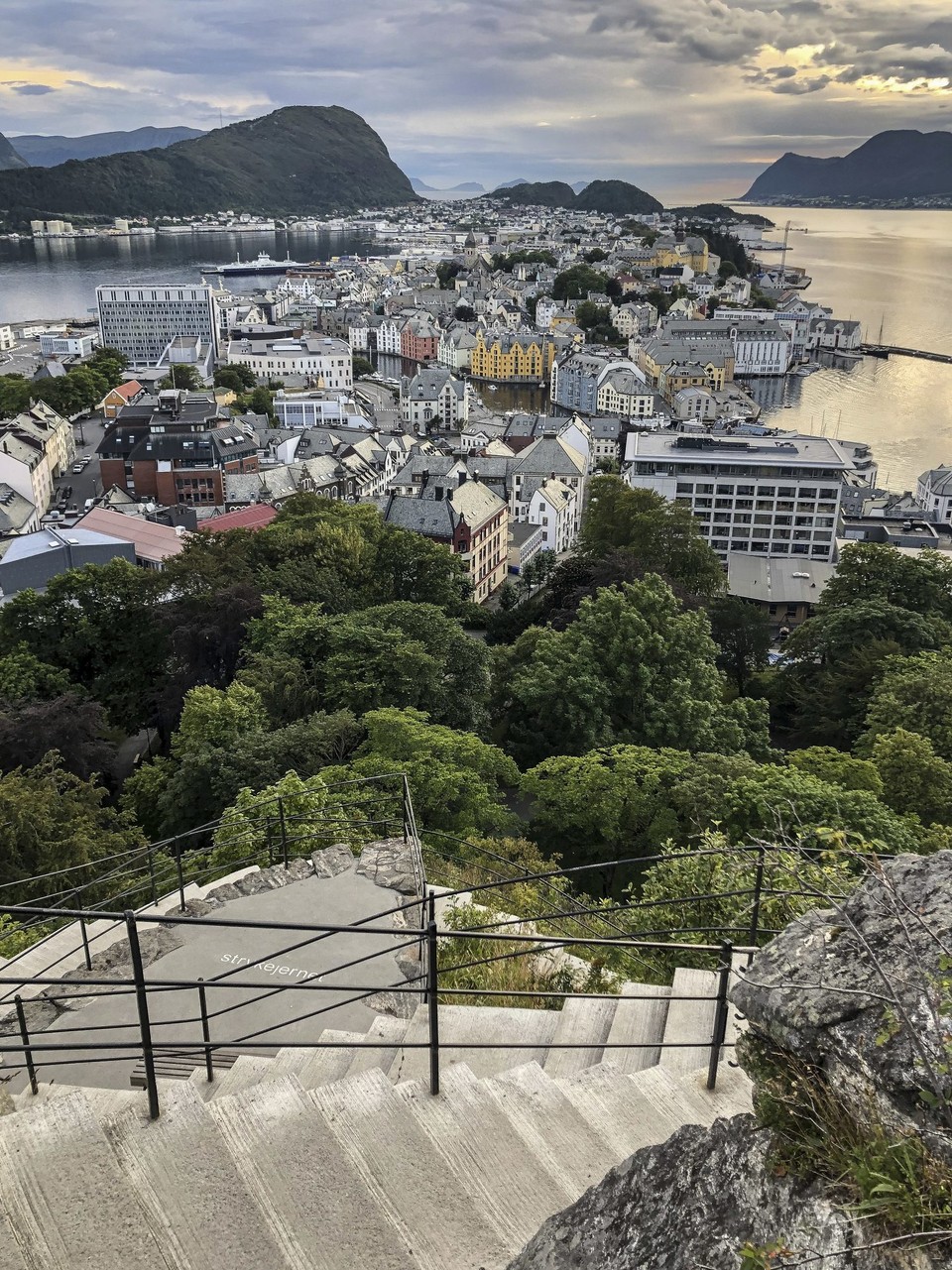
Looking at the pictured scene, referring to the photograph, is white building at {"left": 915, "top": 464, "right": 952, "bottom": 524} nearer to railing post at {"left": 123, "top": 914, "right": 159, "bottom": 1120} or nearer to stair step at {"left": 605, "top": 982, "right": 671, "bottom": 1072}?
stair step at {"left": 605, "top": 982, "right": 671, "bottom": 1072}

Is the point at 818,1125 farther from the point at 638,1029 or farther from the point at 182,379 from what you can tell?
the point at 182,379

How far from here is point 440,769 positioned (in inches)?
550

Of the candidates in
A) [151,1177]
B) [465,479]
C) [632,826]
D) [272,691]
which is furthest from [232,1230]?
[465,479]

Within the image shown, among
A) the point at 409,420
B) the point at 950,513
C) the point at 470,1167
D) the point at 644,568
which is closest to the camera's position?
the point at 470,1167

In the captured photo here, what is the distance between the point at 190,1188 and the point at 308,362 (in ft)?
279

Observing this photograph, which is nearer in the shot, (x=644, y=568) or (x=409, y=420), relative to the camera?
(x=644, y=568)

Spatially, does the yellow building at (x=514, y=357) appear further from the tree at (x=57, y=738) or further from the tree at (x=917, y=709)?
the tree at (x=57, y=738)

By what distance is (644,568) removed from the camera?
28656 millimetres

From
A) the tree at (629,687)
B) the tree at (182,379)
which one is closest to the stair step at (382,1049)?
the tree at (629,687)

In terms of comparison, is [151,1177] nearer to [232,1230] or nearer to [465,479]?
[232,1230]

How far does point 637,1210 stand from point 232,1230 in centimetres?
158

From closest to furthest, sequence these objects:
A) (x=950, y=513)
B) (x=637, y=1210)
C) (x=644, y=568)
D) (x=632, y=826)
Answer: (x=637, y=1210)
(x=632, y=826)
(x=644, y=568)
(x=950, y=513)

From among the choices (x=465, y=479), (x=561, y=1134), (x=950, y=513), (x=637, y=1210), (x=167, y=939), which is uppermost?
(x=637, y=1210)

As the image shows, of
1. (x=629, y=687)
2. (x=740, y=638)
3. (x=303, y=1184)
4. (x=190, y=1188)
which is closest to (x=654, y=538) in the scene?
(x=740, y=638)
